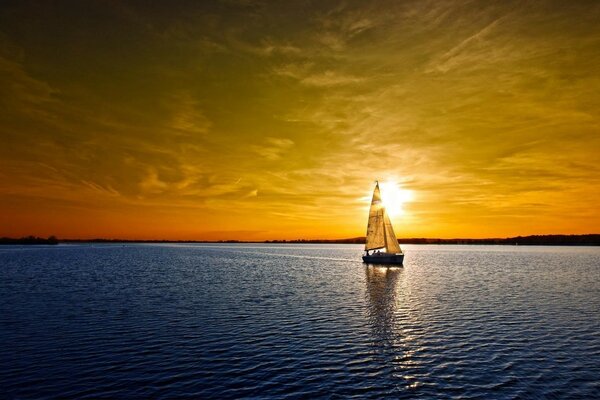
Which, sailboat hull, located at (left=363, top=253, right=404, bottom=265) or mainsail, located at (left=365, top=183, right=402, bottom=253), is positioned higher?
mainsail, located at (left=365, top=183, right=402, bottom=253)

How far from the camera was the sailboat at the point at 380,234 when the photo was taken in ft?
338

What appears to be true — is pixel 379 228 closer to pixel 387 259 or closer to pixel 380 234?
pixel 380 234

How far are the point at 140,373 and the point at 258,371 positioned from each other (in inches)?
306

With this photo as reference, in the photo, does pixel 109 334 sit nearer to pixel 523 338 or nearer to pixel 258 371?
pixel 258 371

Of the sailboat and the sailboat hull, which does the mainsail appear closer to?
the sailboat

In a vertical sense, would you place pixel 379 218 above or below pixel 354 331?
above

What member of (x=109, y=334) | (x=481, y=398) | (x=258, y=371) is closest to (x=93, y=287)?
(x=109, y=334)

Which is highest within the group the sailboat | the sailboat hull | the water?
the sailboat

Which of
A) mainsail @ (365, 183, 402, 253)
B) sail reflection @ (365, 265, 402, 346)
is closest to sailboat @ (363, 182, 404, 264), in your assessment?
mainsail @ (365, 183, 402, 253)

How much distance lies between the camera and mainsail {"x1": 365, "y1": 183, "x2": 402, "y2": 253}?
103000mm

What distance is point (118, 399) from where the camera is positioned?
20156 mm

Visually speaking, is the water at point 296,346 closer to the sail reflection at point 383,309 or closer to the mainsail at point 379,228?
the sail reflection at point 383,309

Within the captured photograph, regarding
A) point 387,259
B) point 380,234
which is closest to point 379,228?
point 380,234

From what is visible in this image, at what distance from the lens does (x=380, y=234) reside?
106 meters
